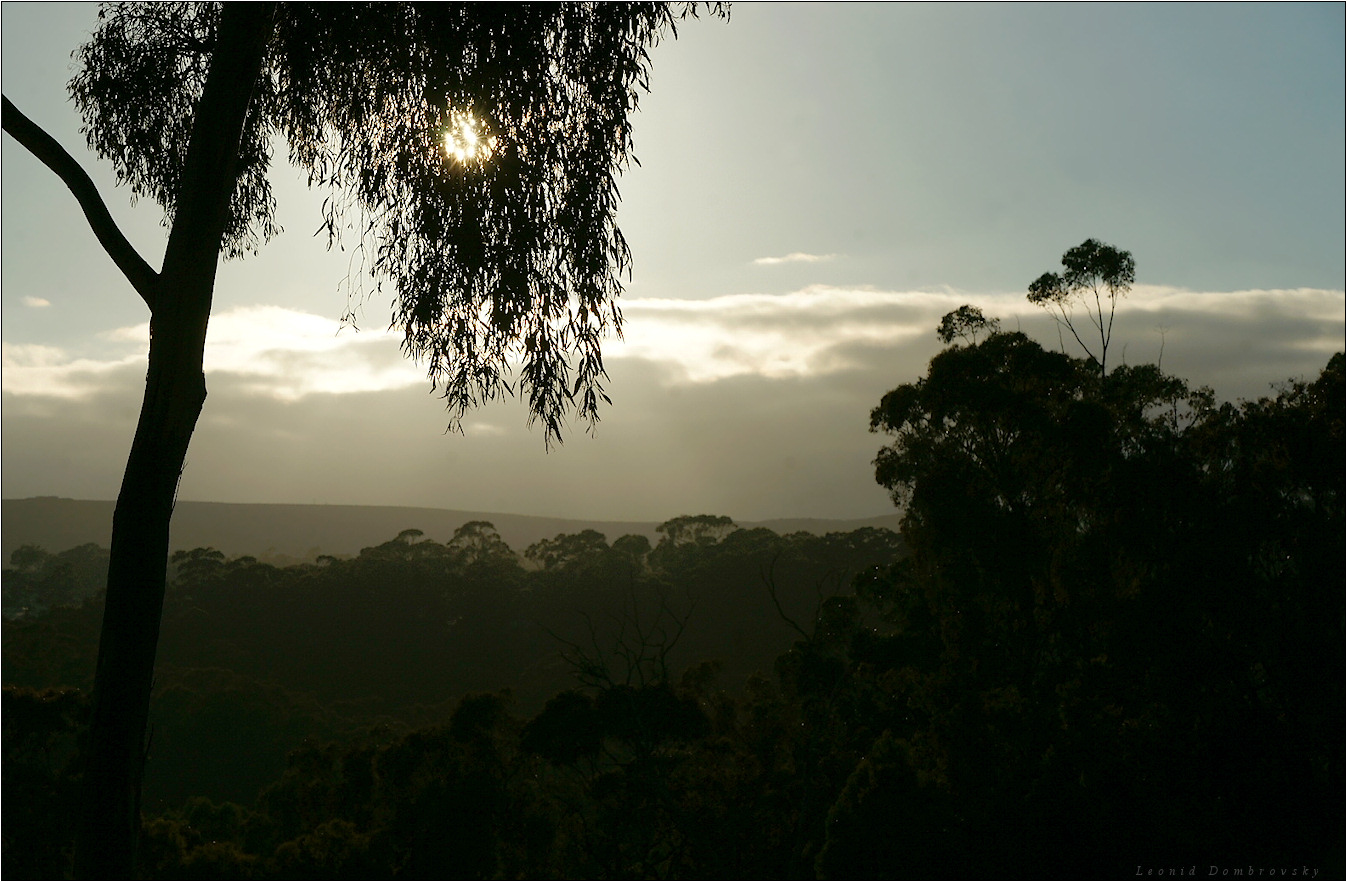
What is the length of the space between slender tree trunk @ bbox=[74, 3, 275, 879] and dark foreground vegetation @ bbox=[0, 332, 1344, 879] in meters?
0.27

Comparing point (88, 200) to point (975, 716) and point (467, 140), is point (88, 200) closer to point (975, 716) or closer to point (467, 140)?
point (467, 140)

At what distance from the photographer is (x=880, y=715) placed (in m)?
14.3

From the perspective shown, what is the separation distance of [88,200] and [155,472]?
118cm

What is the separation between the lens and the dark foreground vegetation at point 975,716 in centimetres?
976

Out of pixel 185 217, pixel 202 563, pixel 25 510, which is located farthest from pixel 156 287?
pixel 25 510

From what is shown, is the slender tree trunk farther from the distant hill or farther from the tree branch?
the distant hill

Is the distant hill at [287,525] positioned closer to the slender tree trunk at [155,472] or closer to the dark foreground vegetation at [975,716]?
the dark foreground vegetation at [975,716]

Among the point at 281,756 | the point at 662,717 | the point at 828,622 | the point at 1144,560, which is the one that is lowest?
the point at 281,756

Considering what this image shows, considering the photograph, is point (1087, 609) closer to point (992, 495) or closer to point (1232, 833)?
point (992, 495)

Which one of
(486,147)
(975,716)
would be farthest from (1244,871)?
(486,147)

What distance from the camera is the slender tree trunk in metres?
3.18

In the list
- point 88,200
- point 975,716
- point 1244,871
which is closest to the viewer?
point 88,200

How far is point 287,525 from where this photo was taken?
16038 centimetres

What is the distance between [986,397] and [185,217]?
11.5 meters
